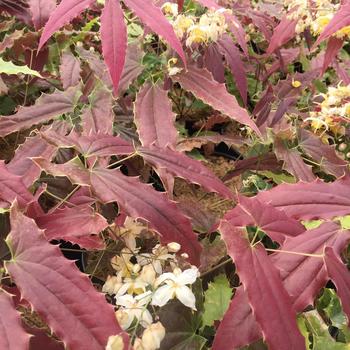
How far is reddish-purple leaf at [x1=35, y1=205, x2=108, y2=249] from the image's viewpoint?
65cm

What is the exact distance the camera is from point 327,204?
0.72 meters

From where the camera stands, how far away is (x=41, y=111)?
36.6 inches

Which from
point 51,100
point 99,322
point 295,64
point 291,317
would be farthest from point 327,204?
point 295,64

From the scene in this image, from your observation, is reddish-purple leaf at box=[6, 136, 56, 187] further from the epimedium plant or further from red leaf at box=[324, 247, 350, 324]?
red leaf at box=[324, 247, 350, 324]

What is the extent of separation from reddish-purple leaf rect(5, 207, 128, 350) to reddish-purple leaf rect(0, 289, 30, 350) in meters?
0.02

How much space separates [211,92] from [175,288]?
1.13ft

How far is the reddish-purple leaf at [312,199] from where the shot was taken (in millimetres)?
703

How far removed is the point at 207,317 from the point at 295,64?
102 centimetres

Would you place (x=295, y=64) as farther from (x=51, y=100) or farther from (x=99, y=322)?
(x=99, y=322)

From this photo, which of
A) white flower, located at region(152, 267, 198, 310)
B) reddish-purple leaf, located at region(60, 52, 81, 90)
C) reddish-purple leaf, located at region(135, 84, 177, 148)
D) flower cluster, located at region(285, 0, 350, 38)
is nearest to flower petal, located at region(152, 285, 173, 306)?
white flower, located at region(152, 267, 198, 310)

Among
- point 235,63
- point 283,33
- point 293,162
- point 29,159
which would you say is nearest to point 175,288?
point 29,159

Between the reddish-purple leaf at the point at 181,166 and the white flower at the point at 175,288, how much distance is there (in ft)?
0.35

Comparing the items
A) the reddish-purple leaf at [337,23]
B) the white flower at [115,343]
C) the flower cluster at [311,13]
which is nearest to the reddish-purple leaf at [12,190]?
the white flower at [115,343]

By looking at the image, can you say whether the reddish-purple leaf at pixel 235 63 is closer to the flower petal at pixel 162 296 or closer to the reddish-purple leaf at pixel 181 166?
the reddish-purple leaf at pixel 181 166
